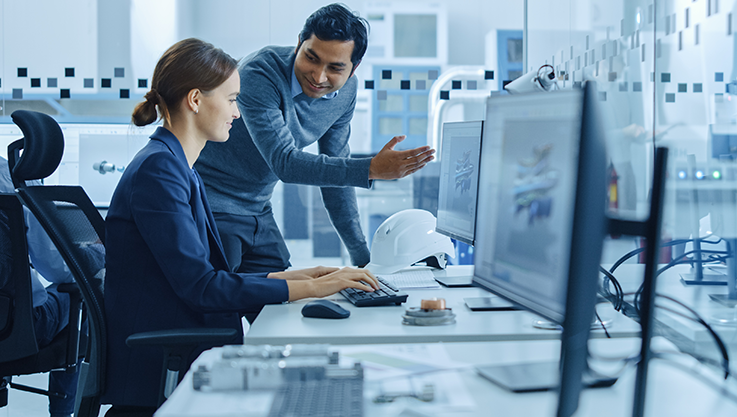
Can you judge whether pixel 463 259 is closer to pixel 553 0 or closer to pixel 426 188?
pixel 426 188

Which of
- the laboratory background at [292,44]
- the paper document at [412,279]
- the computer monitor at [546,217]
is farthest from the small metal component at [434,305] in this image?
the laboratory background at [292,44]

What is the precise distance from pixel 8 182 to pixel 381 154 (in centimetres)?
139

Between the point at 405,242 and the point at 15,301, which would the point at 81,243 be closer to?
the point at 15,301

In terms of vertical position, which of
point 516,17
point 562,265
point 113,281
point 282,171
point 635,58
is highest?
point 516,17

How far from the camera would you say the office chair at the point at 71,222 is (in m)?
1.25

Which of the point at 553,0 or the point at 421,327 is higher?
the point at 553,0

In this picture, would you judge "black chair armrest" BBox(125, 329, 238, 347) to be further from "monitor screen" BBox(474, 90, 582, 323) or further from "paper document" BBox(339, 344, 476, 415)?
"monitor screen" BBox(474, 90, 582, 323)

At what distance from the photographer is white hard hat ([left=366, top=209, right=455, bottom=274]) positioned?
6.17 feet

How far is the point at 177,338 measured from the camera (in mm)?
1091

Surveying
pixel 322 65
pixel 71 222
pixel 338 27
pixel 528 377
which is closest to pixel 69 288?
pixel 71 222

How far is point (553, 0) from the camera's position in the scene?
290cm

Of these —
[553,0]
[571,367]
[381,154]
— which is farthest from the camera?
[553,0]

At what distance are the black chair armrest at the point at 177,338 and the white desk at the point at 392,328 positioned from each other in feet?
0.21

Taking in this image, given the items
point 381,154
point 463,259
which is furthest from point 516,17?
point 381,154
